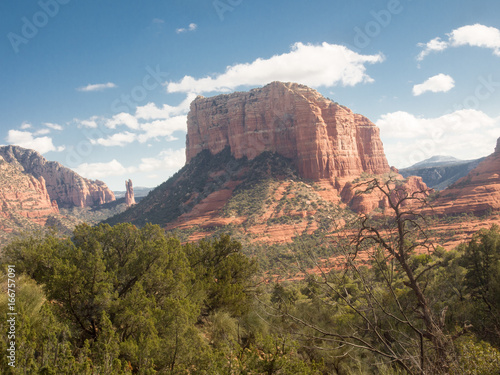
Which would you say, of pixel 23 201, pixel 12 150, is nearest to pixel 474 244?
pixel 23 201

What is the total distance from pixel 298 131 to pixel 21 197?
10860 cm

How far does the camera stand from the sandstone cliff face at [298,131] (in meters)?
87.6

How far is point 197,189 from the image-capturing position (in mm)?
94500

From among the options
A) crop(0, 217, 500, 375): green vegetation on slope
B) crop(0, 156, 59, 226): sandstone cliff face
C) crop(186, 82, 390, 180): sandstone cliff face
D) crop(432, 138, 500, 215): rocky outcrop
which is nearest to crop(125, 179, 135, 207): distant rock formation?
crop(0, 156, 59, 226): sandstone cliff face

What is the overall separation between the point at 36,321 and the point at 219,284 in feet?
34.4

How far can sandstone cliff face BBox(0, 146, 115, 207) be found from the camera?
511ft

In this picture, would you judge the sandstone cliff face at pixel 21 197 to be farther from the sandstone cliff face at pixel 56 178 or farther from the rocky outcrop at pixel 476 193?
the rocky outcrop at pixel 476 193

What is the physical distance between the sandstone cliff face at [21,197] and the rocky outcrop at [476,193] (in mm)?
124552

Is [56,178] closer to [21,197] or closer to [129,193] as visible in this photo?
[129,193]

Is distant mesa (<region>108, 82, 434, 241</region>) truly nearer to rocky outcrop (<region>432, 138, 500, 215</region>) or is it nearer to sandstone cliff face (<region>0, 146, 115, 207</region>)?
rocky outcrop (<region>432, 138, 500, 215</region>)

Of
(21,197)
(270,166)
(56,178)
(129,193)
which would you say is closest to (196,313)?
(270,166)

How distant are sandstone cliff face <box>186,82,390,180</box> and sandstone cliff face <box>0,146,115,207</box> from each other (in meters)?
98.4

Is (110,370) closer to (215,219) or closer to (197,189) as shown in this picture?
(215,219)

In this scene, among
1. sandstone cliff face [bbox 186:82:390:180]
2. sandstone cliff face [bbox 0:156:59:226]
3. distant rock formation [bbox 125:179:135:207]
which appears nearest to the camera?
sandstone cliff face [bbox 186:82:390:180]
